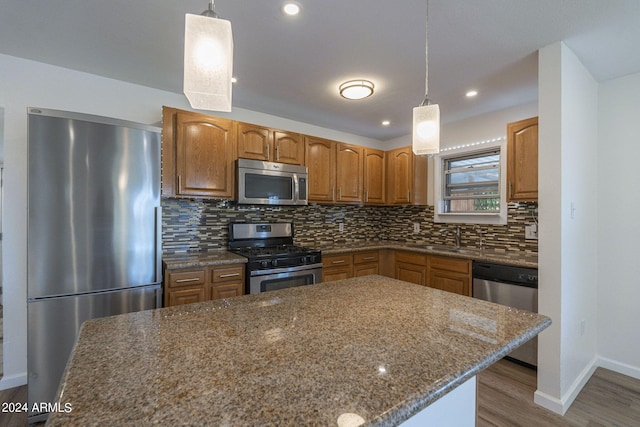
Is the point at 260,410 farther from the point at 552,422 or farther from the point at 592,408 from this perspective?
the point at 592,408

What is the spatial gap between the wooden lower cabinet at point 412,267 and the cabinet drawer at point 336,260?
690 millimetres

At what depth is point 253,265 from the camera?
8.48 ft

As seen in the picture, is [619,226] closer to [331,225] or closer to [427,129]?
[427,129]

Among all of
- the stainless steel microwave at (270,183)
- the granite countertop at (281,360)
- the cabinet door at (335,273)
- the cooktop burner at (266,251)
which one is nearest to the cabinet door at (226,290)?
the cooktop burner at (266,251)

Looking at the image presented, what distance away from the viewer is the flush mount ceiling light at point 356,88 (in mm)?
2492

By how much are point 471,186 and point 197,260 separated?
3287mm

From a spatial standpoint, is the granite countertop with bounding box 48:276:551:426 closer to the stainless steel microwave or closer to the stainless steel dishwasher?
the stainless steel dishwasher

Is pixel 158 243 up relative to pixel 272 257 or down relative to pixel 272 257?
up

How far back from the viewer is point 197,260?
2.49m

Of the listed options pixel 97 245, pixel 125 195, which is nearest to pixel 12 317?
pixel 97 245

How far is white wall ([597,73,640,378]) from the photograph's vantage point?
242cm

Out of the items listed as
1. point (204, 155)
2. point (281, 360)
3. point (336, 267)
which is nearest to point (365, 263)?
point (336, 267)

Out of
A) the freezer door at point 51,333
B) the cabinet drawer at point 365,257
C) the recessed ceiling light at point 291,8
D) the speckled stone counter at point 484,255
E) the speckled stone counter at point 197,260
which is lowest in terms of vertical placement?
the freezer door at point 51,333

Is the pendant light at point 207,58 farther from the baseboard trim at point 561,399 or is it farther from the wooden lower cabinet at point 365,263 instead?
the wooden lower cabinet at point 365,263
